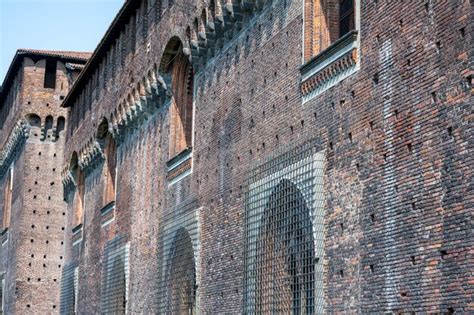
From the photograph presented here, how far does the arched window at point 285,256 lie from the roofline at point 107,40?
8411mm

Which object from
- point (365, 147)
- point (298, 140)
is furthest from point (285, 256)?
point (365, 147)

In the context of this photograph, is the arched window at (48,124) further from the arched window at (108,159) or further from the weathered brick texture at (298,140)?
the weathered brick texture at (298,140)

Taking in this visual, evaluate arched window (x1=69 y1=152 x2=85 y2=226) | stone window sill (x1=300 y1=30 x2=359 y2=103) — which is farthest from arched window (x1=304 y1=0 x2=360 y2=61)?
arched window (x1=69 y1=152 x2=85 y2=226)

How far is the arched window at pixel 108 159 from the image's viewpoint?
2009 centimetres

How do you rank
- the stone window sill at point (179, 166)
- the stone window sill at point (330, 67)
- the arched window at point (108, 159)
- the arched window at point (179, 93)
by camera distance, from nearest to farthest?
the stone window sill at point (330, 67) < the stone window sill at point (179, 166) < the arched window at point (179, 93) < the arched window at point (108, 159)

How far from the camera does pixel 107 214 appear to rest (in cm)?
1942

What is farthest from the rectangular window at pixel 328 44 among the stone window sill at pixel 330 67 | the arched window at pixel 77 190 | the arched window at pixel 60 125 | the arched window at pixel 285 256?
the arched window at pixel 60 125

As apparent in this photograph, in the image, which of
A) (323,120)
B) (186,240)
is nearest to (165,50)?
(186,240)

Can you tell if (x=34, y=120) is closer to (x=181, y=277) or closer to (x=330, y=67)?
(x=181, y=277)

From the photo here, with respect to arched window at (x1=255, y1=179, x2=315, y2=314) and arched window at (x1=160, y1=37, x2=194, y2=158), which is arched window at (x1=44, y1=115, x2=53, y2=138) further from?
arched window at (x1=255, y1=179, x2=315, y2=314)

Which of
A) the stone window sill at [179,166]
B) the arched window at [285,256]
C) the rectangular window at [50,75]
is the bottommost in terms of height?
the arched window at [285,256]

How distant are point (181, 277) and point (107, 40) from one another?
25.4 ft

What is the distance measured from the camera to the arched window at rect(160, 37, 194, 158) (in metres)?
14.9

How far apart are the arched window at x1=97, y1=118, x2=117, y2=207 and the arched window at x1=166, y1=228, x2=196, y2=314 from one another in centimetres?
593
